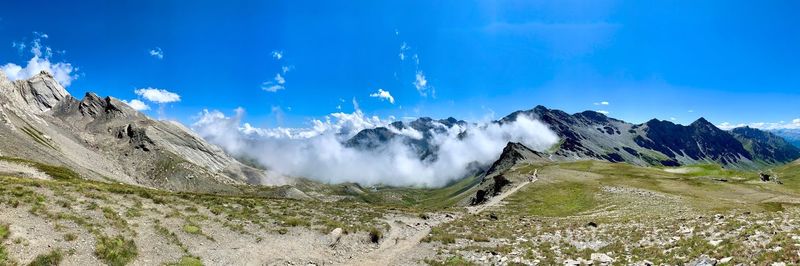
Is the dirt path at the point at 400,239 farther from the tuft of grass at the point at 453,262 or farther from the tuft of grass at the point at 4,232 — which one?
the tuft of grass at the point at 4,232

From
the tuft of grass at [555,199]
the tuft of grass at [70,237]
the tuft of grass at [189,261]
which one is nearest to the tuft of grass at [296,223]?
the tuft of grass at [189,261]

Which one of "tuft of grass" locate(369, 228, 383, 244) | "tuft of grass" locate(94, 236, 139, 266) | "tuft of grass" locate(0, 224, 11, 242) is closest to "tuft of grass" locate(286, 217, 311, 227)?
"tuft of grass" locate(369, 228, 383, 244)

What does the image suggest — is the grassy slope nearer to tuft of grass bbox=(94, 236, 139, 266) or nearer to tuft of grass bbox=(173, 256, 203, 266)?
tuft of grass bbox=(173, 256, 203, 266)

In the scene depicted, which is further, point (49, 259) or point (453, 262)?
point (453, 262)

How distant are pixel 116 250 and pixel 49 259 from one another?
139 inches

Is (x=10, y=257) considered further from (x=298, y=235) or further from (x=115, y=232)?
(x=298, y=235)

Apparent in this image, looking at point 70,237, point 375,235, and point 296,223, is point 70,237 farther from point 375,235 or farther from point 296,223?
point 375,235

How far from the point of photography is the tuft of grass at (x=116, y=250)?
83.0 feet

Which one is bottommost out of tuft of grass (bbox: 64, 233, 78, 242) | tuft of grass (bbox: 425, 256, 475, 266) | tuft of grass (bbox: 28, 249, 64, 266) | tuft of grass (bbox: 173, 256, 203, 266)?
tuft of grass (bbox: 425, 256, 475, 266)

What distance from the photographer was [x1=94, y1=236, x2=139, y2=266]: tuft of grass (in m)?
25.3

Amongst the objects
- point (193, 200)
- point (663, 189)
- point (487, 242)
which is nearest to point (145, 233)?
point (193, 200)

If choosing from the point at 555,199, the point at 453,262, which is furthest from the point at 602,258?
the point at 555,199

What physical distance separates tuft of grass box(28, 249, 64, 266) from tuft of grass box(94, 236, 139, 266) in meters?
1.96

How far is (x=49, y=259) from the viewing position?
23.2 metres
